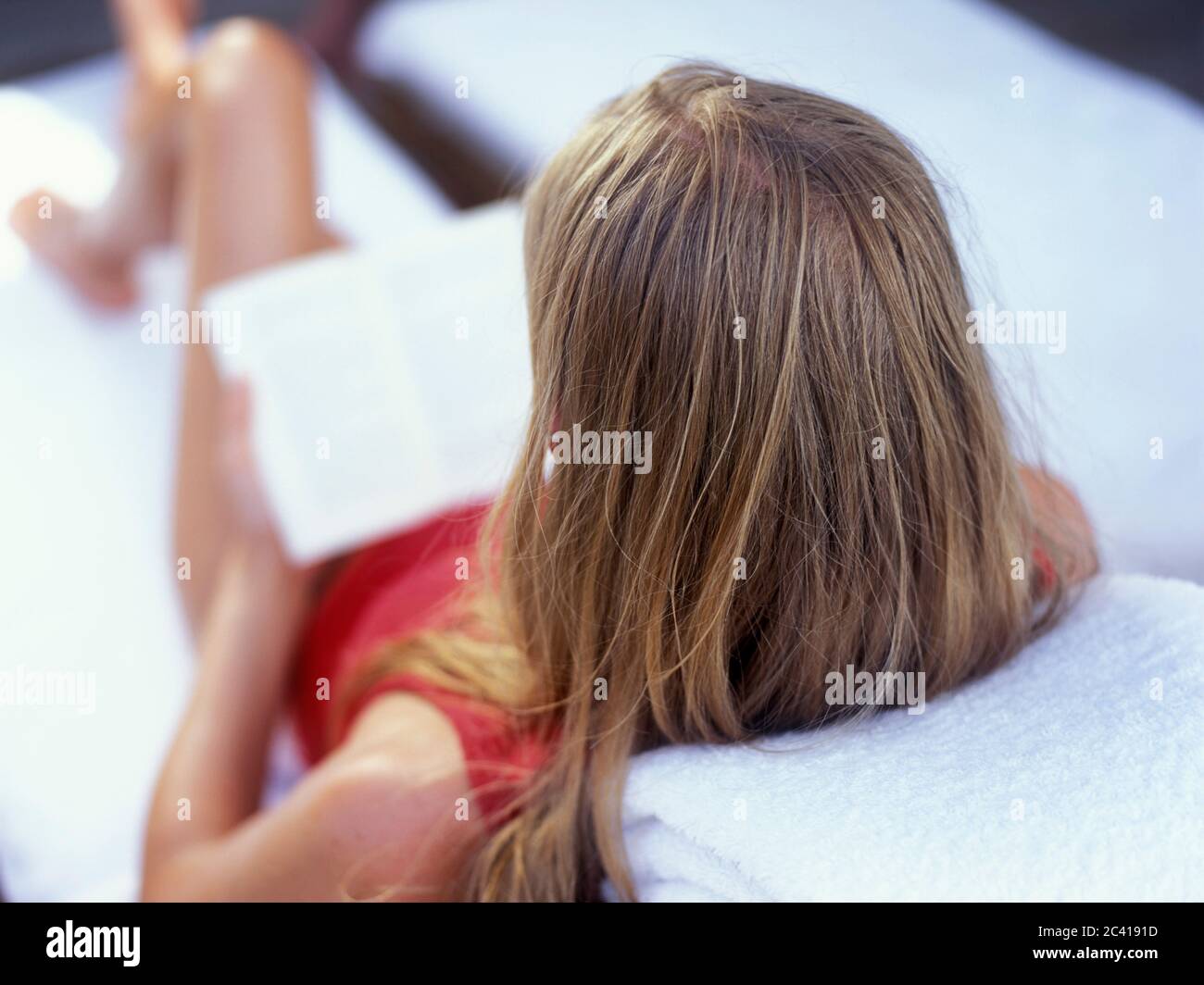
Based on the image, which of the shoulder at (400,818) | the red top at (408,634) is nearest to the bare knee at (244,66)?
the red top at (408,634)

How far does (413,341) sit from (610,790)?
41 cm

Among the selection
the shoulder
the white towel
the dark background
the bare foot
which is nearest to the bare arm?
the shoulder

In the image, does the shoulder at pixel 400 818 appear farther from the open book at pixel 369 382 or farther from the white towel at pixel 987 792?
the open book at pixel 369 382

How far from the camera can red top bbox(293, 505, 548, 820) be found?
1.75 ft

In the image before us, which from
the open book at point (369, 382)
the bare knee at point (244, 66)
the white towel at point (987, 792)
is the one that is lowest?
the white towel at point (987, 792)

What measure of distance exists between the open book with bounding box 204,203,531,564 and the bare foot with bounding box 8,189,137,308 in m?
0.21

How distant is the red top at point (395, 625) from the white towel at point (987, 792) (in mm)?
98

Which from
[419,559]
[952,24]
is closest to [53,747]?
[419,559]

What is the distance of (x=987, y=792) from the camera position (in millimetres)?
441

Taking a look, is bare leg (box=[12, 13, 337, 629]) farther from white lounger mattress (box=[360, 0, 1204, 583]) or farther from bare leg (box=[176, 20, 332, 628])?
white lounger mattress (box=[360, 0, 1204, 583])

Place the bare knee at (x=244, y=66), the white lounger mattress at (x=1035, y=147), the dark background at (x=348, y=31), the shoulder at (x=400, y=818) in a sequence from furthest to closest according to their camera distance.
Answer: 1. the dark background at (x=348, y=31)
2. the bare knee at (x=244, y=66)
3. the white lounger mattress at (x=1035, y=147)
4. the shoulder at (x=400, y=818)

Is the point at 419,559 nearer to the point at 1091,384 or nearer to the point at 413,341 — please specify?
the point at 413,341

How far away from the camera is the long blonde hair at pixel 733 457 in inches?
15.4

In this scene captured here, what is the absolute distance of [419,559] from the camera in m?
0.71
